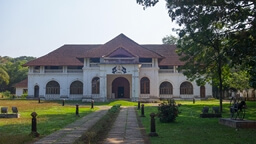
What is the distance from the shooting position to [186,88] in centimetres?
4138

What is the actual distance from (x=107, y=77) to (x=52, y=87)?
9097 millimetres

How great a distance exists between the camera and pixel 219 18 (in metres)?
12.5

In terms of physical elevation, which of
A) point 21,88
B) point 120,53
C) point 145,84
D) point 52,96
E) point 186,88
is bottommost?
point 52,96

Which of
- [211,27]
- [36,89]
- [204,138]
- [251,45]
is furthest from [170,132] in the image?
[36,89]

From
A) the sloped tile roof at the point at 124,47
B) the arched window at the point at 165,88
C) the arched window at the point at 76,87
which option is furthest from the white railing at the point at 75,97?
the arched window at the point at 165,88

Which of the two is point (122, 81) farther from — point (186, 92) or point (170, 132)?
point (170, 132)

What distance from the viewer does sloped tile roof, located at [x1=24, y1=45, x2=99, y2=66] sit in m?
40.8

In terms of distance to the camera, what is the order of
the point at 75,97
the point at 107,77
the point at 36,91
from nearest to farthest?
the point at 107,77 < the point at 75,97 < the point at 36,91

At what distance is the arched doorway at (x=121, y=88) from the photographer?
40.8 m

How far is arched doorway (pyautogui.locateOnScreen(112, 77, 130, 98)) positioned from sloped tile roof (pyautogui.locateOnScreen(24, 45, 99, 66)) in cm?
590

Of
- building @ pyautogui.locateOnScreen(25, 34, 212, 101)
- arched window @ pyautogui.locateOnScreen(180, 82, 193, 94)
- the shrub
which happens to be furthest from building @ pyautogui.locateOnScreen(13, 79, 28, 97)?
the shrub

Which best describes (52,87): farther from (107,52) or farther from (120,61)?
(120,61)

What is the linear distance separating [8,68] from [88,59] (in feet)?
115

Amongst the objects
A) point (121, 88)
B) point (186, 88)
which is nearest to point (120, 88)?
point (121, 88)
